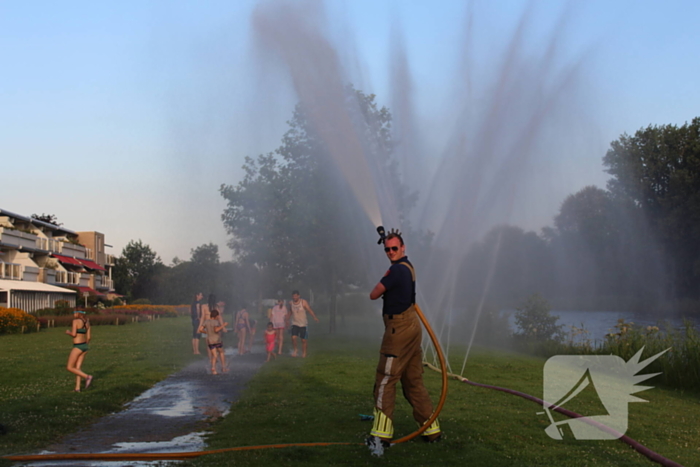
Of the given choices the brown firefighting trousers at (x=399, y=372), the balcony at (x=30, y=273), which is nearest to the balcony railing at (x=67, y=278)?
the balcony at (x=30, y=273)

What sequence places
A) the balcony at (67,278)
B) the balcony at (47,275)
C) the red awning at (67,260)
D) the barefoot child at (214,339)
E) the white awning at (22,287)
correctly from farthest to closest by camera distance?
the red awning at (67,260) → the balcony at (67,278) → the balcony at (47,275) → the white awning at (22,287) → the barefoot child at (214,339)

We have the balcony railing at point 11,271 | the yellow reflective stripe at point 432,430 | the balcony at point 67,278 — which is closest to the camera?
the yellow reflective stripe at point 432,430

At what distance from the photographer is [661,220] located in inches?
1863

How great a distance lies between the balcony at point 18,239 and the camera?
7050cm

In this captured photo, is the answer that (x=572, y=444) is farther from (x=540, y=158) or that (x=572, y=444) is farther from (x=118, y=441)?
(x=540, y=158)

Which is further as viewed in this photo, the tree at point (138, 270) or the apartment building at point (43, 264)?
the tree at point (138, 270)

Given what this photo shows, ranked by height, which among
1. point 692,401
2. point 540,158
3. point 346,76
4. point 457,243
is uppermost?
point 346,76

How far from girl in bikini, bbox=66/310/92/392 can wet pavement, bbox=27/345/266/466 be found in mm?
1435

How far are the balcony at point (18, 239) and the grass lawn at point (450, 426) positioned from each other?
65609 millimetres

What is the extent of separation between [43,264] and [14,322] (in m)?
49.8

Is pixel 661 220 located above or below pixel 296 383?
above

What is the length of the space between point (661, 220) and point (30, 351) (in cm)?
4259

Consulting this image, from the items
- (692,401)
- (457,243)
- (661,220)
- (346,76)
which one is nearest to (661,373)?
(692,401)

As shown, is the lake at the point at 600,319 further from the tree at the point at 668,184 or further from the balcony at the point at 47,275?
the balcony at the point at 47,275
